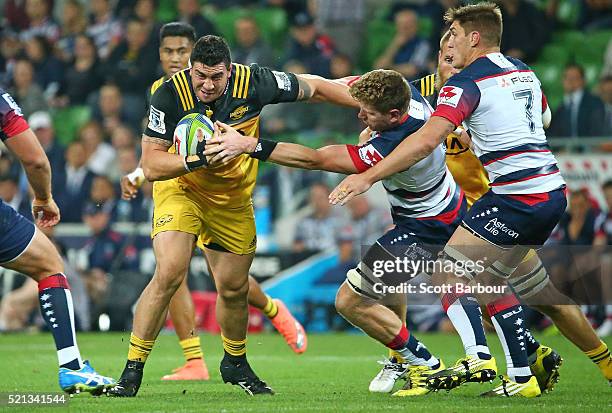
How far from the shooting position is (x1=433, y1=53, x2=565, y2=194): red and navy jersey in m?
7.15

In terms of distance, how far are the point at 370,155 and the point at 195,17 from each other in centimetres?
1113

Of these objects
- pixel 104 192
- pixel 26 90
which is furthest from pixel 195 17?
pixel 104 192

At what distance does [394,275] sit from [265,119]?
8.37 metres

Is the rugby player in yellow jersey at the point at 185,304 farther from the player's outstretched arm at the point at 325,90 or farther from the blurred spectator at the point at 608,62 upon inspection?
the blurred spectator at the point at 608,62

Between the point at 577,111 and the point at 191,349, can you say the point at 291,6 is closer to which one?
the point at 577,111

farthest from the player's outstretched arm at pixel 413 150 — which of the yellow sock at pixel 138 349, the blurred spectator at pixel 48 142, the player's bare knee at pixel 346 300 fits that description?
the blurred spectator at pixel 48 142

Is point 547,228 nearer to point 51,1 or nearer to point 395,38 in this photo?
point 395,38

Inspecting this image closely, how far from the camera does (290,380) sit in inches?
352

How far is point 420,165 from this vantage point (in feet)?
25.2

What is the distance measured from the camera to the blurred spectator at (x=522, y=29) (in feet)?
53.2

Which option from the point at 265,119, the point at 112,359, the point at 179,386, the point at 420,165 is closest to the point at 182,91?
the point at 420,165

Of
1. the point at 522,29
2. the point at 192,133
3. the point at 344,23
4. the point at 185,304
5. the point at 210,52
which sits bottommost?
the point at 185,304

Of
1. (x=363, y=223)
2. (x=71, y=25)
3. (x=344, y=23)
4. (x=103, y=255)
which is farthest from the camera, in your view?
(x=71, y=25)

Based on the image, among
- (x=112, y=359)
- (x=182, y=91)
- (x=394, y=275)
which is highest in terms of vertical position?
(x=182, y=91)
